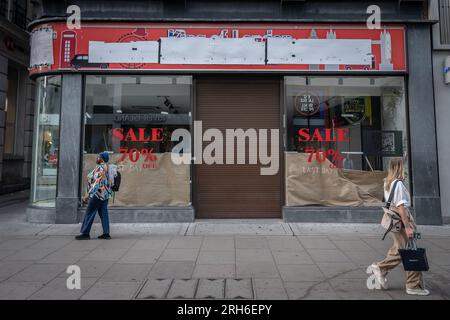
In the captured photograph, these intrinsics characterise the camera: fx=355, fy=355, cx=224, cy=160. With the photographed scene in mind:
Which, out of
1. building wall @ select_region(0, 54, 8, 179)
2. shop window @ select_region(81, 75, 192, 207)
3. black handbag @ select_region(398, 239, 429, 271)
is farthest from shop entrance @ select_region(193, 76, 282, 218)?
building wall @ select_region(0, 54, 8, 179)

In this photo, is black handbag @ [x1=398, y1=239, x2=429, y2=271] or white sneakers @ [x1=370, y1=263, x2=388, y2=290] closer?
black handbag @ [x1=398, y1=239, x2=429, y2=271]

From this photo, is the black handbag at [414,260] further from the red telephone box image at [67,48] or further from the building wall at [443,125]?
the red telephone box image at [67,48]

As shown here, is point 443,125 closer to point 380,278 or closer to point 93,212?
point 380,278

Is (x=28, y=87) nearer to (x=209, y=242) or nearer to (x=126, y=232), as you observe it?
(x=126, y=232)

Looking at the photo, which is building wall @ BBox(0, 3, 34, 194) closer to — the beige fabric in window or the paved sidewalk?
the paved sidewalk

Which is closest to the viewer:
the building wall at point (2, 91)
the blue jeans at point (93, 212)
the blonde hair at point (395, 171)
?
the blonde hair at point (395, 171)

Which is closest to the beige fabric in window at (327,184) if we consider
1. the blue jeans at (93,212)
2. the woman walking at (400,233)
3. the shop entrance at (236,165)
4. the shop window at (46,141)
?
the shop entrance at (236,165)

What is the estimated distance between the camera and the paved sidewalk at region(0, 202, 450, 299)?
4.62m

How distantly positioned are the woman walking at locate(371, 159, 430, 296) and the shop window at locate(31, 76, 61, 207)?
795 cm

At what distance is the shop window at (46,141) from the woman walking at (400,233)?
7.95m

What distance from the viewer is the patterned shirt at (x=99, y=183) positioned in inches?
289

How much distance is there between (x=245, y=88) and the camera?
962 centimetres

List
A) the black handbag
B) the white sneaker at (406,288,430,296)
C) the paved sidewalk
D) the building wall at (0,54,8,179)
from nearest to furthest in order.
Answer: the black handbag → the white sneaker at (406,288,430,296) → the paved sidewalk → the building wall at (0,54,8,179)

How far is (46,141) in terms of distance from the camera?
374 inches
